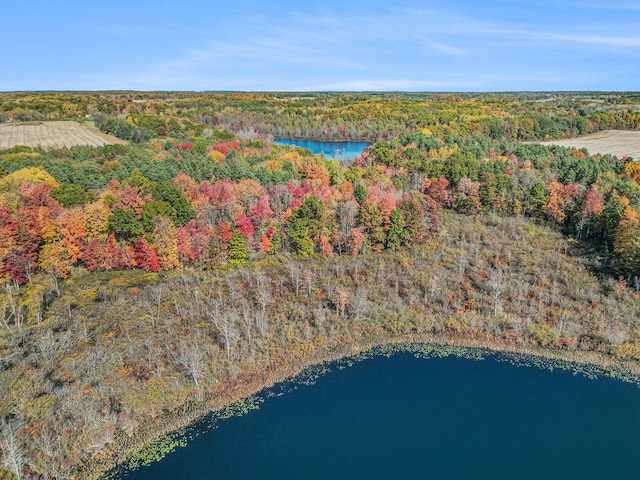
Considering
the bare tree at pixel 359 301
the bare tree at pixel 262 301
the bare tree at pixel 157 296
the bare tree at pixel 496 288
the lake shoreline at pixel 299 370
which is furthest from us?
the bare tree at pixel 496 288

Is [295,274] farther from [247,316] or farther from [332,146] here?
[332,146]

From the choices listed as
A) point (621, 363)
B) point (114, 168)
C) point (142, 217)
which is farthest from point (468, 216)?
point (114, 168)

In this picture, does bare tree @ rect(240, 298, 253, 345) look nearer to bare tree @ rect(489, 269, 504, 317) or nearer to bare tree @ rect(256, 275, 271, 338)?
bare tree @ rect(256, 275, 271, 338)

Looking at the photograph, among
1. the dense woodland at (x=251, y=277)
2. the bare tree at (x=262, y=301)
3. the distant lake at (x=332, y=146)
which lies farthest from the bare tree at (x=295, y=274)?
the distant lake at (x=332, y=146)

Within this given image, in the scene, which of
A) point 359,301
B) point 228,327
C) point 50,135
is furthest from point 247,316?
point 50,135

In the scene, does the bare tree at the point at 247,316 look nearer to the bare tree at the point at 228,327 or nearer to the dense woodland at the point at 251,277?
the dense woodland at the point at 251,277

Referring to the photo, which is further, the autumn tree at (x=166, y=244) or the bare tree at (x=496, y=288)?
the autumn tree at (x=166, y=244)
